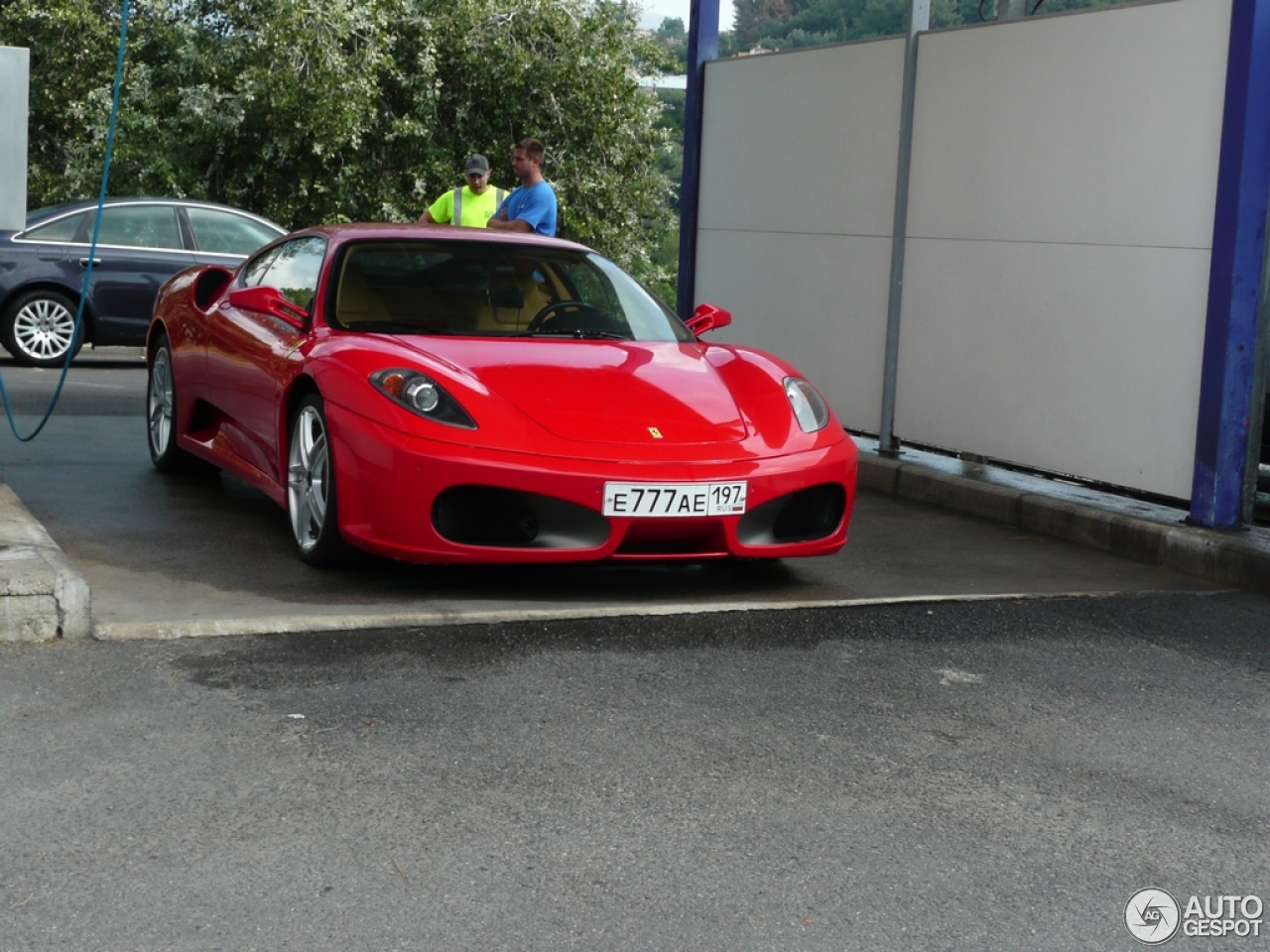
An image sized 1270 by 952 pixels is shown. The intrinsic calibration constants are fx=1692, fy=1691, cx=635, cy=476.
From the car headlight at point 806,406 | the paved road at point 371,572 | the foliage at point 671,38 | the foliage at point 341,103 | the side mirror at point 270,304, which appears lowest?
the paved road at point 371,572

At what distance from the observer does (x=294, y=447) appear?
623 cm

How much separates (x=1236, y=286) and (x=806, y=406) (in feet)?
6.81

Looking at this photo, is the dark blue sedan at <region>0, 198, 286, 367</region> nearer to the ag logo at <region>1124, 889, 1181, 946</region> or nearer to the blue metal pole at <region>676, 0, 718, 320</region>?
the blue metal pole at <region>676, 0, 718, 320</region>

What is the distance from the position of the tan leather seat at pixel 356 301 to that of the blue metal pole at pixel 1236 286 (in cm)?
345

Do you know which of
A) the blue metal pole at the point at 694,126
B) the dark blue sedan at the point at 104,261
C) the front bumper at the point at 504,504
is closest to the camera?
the front bumper at the point at 504,504

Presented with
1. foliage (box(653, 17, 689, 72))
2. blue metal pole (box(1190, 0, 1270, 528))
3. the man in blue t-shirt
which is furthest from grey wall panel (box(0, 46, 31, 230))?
foliage (box(653, 17, 689, 72))

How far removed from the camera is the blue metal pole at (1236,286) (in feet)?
22.8

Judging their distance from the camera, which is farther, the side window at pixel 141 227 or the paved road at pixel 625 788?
the side window at pixel 141 227

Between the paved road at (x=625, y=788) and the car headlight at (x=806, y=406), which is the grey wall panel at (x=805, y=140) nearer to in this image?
the car headlight at (x=806, y=406)

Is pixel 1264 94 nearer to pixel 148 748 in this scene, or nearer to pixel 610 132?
pixel 148 748

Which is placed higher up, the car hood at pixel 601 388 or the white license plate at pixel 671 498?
the car hood at pixel 601 388

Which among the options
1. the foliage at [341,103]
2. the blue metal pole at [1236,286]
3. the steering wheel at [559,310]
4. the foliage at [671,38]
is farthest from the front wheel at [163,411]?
the foliage at [671,38]

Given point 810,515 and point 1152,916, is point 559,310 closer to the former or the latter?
point 810,515

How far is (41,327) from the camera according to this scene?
44.4 ft
